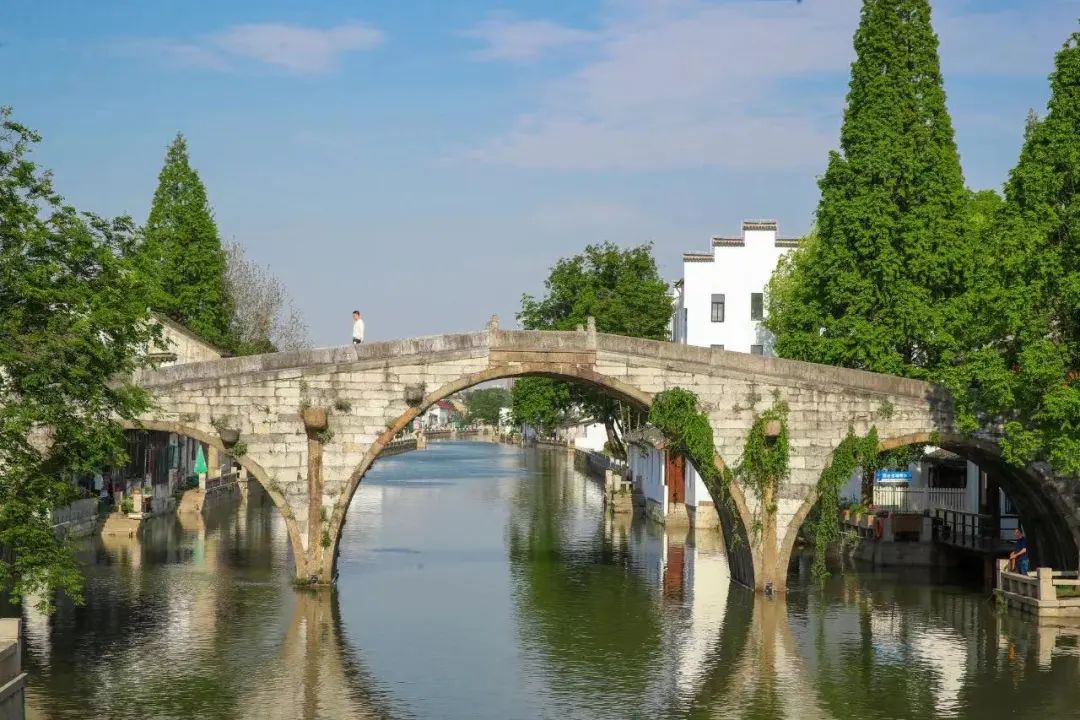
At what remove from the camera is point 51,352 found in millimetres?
22703

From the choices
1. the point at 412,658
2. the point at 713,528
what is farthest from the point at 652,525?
the point at 412,658

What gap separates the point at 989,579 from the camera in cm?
3600

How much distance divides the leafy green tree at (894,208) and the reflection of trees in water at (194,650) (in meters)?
16.9

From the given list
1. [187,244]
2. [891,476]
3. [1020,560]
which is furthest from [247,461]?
[187,244]

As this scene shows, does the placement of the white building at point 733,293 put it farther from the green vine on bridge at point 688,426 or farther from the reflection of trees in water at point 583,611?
the green vine on bridge at point 688,426

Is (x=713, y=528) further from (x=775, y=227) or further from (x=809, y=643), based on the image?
(x=809, y=643)

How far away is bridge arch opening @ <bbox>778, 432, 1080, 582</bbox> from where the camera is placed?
32.2 metres

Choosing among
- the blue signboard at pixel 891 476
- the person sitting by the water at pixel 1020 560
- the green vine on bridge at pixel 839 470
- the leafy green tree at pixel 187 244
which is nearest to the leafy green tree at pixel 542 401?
the leafy green tree at pixel 187 244

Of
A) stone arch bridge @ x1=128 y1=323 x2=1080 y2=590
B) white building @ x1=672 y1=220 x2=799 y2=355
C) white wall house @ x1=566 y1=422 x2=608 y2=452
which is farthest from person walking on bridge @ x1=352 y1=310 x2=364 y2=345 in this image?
white wall house @ x1=566 y1=422 x2=608 y2=452

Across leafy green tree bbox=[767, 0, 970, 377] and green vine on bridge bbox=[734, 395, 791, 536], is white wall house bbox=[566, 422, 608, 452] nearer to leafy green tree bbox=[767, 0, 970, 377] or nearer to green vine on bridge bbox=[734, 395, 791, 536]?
leafy green tree bbox=[767, 0, 970, 377]

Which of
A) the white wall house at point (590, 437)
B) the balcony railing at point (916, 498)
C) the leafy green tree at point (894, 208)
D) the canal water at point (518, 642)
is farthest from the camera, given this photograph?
the white wall house at point (590, 437)

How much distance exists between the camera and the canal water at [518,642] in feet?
74.3

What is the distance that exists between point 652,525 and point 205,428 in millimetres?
23677

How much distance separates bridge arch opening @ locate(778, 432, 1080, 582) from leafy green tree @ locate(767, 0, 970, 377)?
15.5ft
